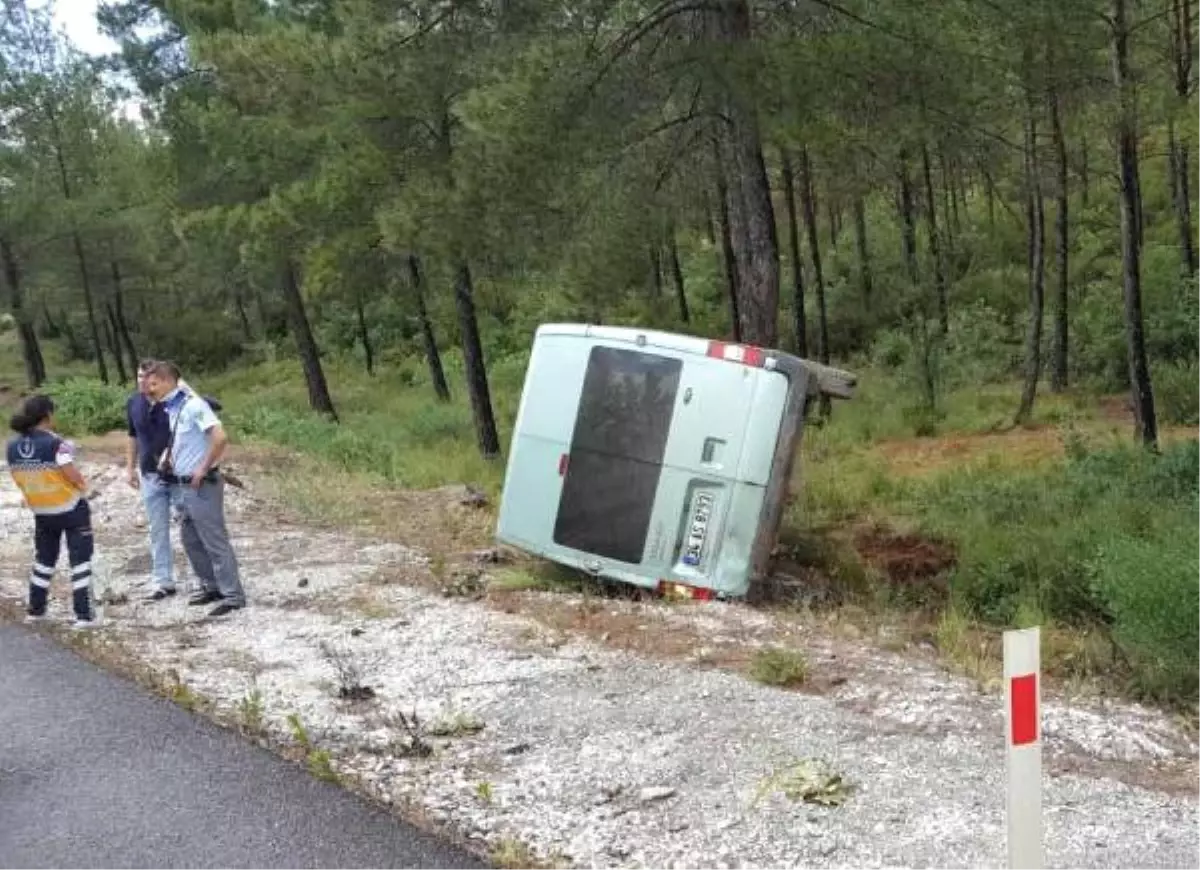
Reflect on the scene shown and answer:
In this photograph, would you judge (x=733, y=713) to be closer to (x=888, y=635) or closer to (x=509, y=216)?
(x=888, y=635)

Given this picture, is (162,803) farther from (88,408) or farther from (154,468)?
(88,408)

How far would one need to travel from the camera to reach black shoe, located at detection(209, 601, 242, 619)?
7917 mm

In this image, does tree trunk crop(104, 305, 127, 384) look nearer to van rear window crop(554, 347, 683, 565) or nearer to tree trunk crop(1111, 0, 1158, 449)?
tree trunk crop(1111, 0, 1158, 449)

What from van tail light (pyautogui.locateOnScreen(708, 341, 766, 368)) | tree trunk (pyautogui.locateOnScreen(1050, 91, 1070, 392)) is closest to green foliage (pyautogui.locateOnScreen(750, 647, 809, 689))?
van tail light (pyautogui.locateOnScreen(708, 341, 766, 368))

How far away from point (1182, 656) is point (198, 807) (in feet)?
15.7

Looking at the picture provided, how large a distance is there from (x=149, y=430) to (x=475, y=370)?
10598mm

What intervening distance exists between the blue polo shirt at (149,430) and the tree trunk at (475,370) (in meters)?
9.66

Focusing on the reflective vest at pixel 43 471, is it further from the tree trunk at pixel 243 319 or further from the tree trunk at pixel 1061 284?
the tree trunk at pixel 243 319

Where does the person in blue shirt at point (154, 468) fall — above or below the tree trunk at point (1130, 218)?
below

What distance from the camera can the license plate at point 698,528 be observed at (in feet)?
27.2

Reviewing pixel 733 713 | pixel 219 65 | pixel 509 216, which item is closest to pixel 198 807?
pixel 733 713

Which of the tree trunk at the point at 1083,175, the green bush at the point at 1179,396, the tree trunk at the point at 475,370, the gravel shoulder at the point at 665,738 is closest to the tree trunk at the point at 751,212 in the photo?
the gravel shoulder at the point at 665,738

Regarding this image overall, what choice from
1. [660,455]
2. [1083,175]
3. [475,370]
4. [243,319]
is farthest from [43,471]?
[243,319]

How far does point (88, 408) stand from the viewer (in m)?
23.1
